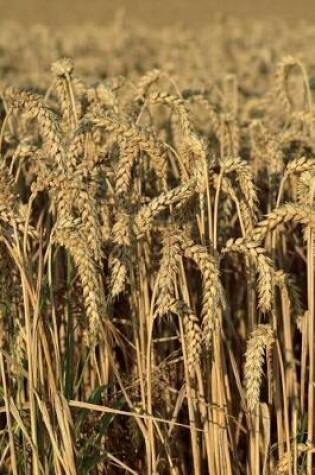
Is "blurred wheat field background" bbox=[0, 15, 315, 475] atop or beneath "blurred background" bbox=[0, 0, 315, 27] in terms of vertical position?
beneath

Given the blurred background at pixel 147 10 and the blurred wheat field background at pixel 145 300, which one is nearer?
the blurred wheat field background at pixel 145 300

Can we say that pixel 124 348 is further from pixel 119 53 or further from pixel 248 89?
pixel 119 53

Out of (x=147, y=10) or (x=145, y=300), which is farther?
(x=147, y=10)

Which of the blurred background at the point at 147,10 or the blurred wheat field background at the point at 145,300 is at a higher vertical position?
the blurred background at the point at 147,10

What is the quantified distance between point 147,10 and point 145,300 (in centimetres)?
2526

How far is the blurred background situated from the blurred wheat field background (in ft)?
67.4

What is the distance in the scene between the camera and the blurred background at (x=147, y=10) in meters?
23.9

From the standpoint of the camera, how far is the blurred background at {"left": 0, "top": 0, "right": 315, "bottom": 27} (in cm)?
2394

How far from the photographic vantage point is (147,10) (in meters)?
26.6

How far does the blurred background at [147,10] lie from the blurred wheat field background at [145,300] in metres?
20.5

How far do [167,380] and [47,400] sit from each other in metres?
0.40

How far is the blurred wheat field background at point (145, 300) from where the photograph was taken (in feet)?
6.97

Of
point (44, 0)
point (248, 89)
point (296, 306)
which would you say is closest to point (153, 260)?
point (296, 306)

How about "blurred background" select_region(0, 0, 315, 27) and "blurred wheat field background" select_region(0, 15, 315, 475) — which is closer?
"blurred wheat field background" select_region(0, 15, 315, 475)
